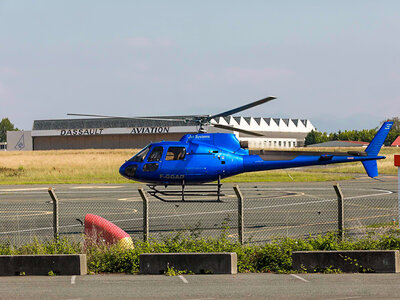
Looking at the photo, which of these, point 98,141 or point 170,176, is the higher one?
point 98,141

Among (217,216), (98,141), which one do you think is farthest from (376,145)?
(98,141)

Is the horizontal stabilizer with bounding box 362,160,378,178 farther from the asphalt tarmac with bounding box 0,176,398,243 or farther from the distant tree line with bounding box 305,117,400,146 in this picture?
the distant tree line with bounding box 305,117,400,146

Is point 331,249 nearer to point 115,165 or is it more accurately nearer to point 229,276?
point 229,276

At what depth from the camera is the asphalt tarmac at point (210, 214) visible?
1961 cm

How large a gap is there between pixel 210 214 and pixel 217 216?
733 mm

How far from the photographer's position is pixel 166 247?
45.8ft

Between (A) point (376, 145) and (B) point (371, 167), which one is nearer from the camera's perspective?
(A) point (376, 145)

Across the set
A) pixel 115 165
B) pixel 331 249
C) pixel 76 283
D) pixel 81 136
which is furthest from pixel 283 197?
pixel 81 136

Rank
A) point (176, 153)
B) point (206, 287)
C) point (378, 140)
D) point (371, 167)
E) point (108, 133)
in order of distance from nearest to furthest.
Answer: point (206, 287) < point (176, 153) < point (378, 140) < point (371, 167) < point (108, 133)

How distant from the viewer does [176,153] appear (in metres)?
23.1

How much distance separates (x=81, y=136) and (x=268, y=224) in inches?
4344

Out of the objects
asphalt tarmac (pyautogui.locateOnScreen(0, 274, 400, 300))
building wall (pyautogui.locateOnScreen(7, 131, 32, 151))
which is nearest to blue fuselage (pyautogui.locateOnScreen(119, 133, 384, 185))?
asphalt tarmac (pyautogui.locateOnScreen(0, 274, 400, 300))

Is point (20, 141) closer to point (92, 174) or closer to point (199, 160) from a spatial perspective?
point (92, 174)

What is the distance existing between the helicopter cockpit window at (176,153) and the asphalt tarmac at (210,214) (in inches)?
68.5
